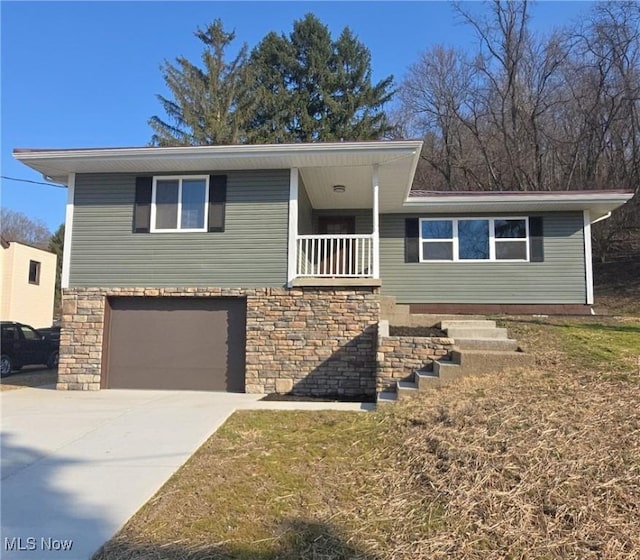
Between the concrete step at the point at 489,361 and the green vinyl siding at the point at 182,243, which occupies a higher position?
the green vinyl siding at the point at 182,243

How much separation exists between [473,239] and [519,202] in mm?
1338

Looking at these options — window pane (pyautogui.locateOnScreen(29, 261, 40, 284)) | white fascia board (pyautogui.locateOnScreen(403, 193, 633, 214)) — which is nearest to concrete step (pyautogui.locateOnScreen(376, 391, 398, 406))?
white fascia board (pyautogui.locateOnScreen(403, 193, 633, 214))

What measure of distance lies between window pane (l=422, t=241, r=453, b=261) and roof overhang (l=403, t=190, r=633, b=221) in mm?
769

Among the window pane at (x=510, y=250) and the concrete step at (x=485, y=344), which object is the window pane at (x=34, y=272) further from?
the concrete step at (x=485, y=344)

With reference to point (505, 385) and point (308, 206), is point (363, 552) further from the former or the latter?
point (308, 206)

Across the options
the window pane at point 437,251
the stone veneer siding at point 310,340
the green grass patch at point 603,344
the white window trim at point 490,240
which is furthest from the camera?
the window pane at point 437,251

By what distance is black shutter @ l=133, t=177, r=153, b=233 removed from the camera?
9.15 meters

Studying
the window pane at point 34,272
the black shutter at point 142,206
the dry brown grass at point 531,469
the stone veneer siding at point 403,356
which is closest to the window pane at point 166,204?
the black shutter at point 142,206

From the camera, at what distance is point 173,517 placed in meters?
3.39

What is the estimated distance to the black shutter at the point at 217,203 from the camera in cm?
900

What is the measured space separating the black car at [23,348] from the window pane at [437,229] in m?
11.5

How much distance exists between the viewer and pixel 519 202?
1066 cm

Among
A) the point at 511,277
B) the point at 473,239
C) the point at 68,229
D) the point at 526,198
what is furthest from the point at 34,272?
the point at 526,198

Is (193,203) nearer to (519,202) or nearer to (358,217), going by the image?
(358,217)
